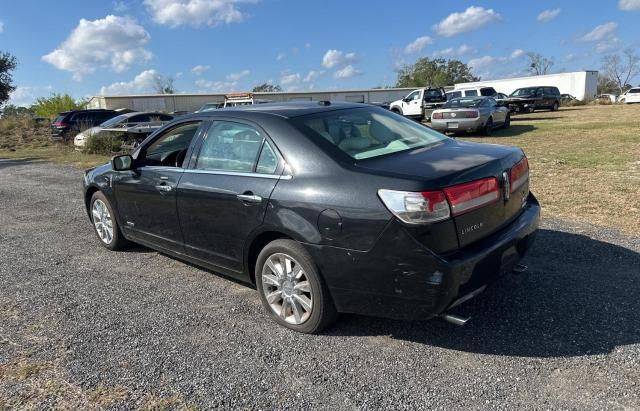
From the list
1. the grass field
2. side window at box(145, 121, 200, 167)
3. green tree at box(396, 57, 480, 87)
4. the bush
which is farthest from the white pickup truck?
green tree at box(396, 57, 480, 87)

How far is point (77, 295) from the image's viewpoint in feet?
14.1

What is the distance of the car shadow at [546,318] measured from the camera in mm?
3066

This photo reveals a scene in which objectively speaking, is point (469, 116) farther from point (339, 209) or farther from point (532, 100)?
point (532, 100)

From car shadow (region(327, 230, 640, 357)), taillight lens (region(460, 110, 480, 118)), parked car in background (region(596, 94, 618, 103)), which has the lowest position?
parked car in background (region(596, 94, 618, 103))

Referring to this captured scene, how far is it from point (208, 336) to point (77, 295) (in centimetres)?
162

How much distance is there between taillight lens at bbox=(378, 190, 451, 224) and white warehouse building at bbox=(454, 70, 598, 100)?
48.8 meters

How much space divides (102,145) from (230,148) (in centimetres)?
1523

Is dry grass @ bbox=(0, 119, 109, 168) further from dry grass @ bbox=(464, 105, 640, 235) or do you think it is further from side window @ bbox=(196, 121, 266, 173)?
dry grass @ bbox=(464, 105, 640, 235)

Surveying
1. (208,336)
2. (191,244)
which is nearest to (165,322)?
(208,336)

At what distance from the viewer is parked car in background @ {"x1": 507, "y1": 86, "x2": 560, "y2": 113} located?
30312mm

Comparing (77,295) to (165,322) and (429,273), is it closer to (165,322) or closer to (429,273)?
(165,322)

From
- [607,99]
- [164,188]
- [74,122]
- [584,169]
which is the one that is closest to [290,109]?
[164,188]

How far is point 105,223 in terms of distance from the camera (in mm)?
5484

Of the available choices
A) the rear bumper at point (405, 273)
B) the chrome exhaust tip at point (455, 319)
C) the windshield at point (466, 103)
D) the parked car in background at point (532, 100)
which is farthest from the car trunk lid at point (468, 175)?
the parked car in background at point (532, 100)
